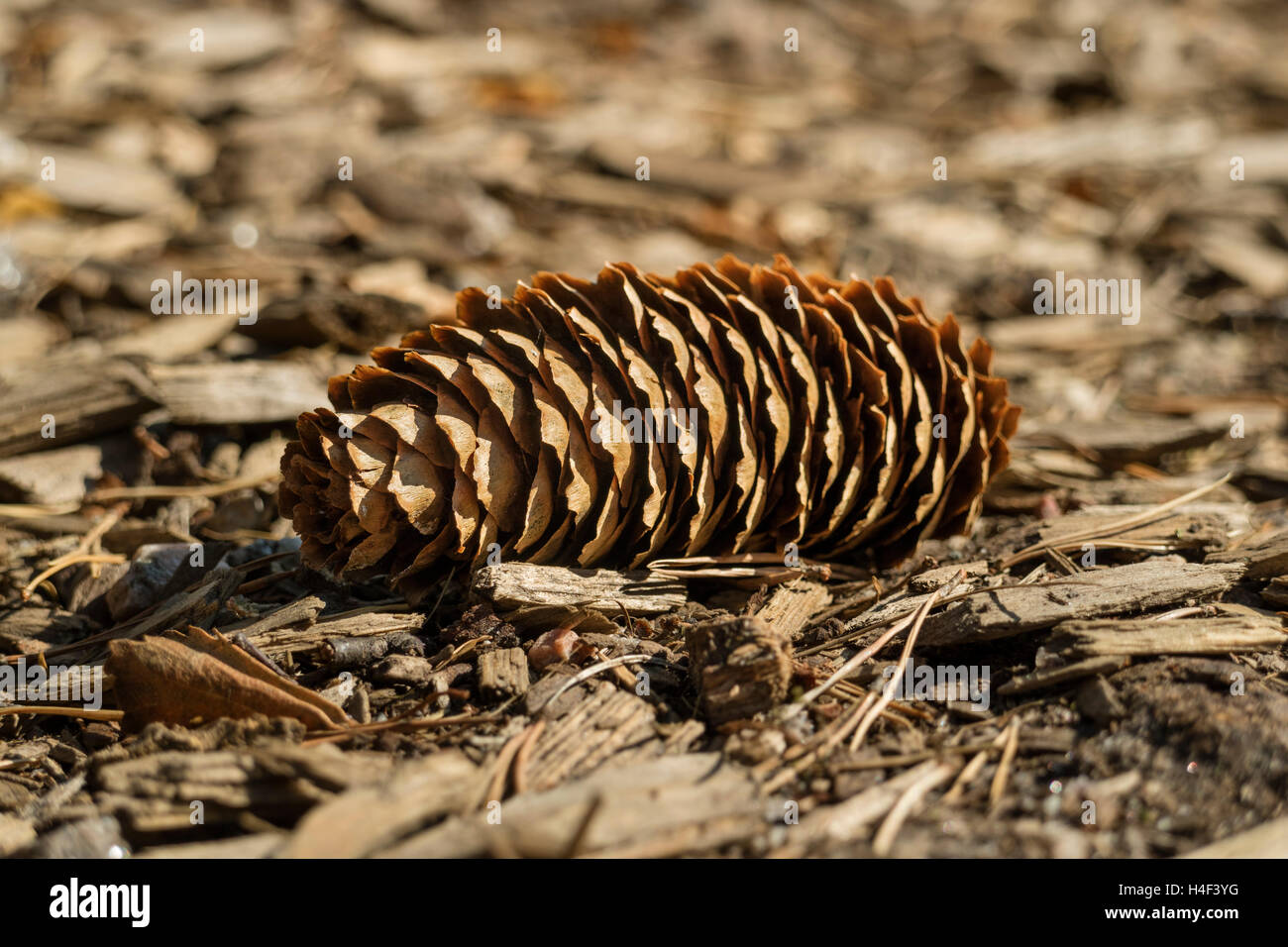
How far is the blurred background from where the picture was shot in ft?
10.4

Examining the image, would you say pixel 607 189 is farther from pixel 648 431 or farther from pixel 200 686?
pixel 200 686

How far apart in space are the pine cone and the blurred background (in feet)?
2.10

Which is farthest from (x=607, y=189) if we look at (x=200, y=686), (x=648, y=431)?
(x=200, y=686)

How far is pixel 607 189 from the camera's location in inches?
175

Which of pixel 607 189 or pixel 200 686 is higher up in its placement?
pixel 607 189

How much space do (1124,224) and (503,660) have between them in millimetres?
3714

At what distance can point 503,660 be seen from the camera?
205cm

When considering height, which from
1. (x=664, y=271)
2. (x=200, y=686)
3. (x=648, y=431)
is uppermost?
(x=664, y=271)

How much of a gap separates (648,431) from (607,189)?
2.56 m

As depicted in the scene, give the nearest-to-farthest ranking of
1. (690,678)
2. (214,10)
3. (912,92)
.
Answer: (690,678) < (214,10) < (912,92)

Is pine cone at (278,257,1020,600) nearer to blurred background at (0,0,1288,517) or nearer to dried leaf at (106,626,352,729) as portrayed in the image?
dried leaf at (106,626,352,729)
